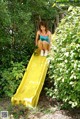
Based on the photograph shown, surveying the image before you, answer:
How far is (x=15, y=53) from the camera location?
7738 millimetres

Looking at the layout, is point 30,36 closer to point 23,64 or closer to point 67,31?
point 23,64

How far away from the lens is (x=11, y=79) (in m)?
6.88

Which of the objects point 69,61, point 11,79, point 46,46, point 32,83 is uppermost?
point 69,61

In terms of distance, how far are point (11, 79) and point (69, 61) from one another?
2.07 m

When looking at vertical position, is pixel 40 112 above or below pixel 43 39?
below

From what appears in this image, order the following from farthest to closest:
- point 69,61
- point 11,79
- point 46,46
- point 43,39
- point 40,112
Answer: point 43,39, point 46,46, point 11,79, point 40,112, point 69,61

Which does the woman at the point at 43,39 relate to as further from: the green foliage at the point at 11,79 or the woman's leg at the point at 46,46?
the green foliage at the point at 11,79

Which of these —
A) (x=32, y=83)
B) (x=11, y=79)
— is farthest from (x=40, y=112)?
(x=11, y=79)

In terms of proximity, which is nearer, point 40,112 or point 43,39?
point 40,112

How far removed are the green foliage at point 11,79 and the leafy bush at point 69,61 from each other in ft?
3.96

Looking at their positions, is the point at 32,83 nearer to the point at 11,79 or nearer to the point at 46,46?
the point at 11,79

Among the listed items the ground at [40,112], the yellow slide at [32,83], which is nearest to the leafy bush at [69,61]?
the ground at [40,112]

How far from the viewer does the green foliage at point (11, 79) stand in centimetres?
674

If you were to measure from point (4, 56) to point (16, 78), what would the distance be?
0.90 metres
